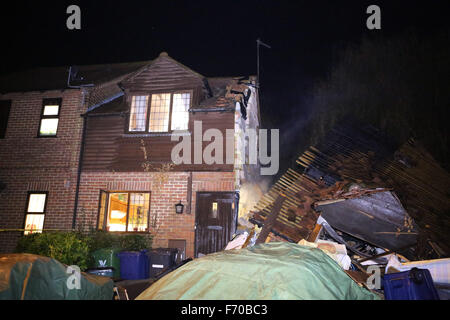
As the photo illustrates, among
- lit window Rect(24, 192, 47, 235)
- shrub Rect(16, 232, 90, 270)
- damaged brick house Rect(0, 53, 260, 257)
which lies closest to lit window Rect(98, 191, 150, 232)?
damaged brick house Rect(0, 53, 260, 257)

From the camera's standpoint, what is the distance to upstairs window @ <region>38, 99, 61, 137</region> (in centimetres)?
1105

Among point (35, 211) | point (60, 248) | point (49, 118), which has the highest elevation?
point (49, 118)

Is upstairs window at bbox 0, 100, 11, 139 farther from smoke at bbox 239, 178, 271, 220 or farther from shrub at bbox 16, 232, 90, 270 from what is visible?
smoke at bbox 239, 178, 271, 220

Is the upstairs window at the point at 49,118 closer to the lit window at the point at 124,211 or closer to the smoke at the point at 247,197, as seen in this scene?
the lit window at the point at 124,211

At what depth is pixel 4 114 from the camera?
11.4 metres

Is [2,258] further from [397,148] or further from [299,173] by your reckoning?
[397,148]

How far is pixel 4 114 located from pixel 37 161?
8.86 ft

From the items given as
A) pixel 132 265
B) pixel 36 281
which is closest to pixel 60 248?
pixel 132 265

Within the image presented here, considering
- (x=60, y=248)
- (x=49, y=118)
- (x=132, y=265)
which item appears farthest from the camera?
(x=49, y=118)

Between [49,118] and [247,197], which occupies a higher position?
[49,118]

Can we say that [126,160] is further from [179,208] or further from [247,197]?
[247,197]

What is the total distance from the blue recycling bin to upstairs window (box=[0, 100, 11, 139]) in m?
7.38

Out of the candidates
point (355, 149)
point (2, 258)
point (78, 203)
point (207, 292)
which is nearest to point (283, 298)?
point (207, 292)

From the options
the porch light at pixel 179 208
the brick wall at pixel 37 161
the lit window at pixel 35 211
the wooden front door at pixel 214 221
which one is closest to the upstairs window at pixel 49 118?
the brick wall at pixel 37 161
